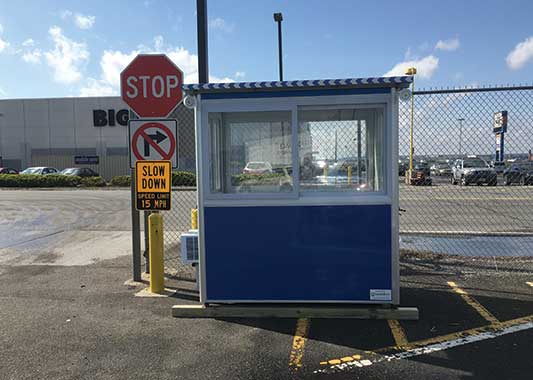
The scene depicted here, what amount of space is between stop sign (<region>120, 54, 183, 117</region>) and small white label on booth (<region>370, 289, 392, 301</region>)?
3419 mm

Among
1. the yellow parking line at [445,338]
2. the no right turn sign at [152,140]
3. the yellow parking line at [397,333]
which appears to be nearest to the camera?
the yellow parking line at [445,338]

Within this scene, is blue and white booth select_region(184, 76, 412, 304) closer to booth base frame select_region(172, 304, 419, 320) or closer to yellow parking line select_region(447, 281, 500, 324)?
booth base frame select_region(172, 304, 419, 320)

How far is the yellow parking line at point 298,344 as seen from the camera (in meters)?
3.70

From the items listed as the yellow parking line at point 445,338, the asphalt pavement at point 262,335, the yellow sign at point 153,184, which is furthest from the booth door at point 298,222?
the yellow sign at point 153,184

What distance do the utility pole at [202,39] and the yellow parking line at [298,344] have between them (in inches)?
141

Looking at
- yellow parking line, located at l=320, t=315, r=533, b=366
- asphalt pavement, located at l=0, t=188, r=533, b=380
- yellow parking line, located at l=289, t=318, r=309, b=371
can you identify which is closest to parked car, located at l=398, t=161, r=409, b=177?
asphalt pavement, located at l=0, t=188, r=533, b=380

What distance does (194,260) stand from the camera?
17.3 ft

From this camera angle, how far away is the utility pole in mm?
6289

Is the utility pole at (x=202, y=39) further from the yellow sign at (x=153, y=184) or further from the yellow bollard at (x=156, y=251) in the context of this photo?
the yellow bollard at (x=156, y=251)

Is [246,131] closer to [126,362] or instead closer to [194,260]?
[194,260]

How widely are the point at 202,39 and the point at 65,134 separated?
139ft

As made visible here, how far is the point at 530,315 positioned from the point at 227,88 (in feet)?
13.1

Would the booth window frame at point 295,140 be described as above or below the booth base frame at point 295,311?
above

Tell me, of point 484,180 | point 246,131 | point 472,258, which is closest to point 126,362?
point 246,131
